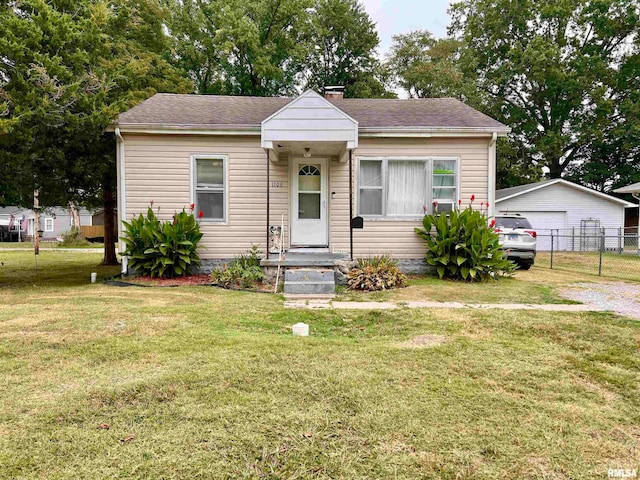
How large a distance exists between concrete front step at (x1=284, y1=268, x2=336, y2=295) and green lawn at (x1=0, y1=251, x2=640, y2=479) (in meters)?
2.50

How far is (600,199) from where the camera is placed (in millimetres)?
19047

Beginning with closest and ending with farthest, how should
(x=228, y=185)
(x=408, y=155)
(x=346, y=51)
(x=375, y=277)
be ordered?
(x=375, y=277) → (x=228, y=185) → (x=408, y=155) → (x=346, y=51)

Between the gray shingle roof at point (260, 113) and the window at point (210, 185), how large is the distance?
32.7 inches

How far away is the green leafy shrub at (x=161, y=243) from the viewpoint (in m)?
8.20

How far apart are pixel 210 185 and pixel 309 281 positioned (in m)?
3.44

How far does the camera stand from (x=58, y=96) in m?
7.28

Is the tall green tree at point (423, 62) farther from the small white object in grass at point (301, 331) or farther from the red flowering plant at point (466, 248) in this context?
the small white object in grass at point (301, 331)

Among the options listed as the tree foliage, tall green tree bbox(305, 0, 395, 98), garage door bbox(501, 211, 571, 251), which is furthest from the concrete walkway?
tall green tree bbox(305, 0, 395, 98)

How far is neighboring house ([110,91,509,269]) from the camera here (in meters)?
8.82

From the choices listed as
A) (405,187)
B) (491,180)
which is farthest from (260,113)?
(491,180)

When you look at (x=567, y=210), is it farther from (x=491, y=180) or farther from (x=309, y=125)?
(x=309, y=125)

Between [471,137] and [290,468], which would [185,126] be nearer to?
[471,137]

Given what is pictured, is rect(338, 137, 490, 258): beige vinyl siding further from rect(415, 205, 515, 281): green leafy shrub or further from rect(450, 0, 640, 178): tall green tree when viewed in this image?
rect(450, 0, 640, 178): tall green tree

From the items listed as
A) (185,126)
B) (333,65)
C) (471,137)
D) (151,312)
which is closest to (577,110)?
(333,65)
